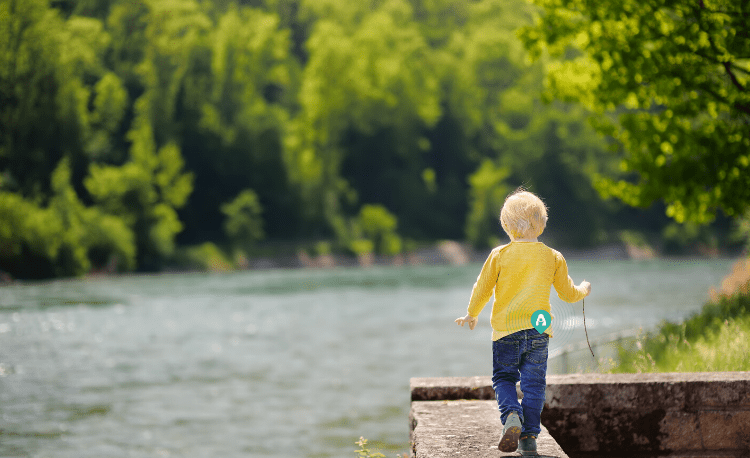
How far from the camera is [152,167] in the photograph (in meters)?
71.8

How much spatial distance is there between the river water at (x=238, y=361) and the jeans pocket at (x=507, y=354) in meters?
0.31

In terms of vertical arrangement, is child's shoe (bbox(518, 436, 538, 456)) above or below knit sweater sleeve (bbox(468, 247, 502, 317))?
below

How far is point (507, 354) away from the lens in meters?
5.11

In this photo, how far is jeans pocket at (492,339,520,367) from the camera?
16.8ft

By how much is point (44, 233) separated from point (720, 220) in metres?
53.6

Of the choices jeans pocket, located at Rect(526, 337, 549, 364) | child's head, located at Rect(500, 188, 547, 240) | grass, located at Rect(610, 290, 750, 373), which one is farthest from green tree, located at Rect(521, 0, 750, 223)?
jeans pocket, located at Rect(526, 337, 549, 364)

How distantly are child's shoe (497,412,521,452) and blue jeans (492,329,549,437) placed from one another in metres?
0.13

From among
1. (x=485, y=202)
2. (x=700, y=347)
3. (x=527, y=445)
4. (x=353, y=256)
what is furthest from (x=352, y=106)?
(x=527, y=445)

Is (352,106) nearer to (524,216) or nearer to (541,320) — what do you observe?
(524,216)

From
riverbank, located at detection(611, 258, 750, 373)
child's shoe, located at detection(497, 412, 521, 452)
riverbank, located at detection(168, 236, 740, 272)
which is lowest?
riverbank, located at detection(168, 236, 740, 272)

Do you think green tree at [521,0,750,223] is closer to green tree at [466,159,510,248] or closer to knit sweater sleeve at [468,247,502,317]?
knit sweater sleeve at [468,247,502,317]

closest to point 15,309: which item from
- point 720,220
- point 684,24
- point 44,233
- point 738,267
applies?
point 44,233

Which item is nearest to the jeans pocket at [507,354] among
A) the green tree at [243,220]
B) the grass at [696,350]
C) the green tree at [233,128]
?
the grass at [696,350]

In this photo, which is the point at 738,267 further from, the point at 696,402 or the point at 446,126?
the point at 446,126
